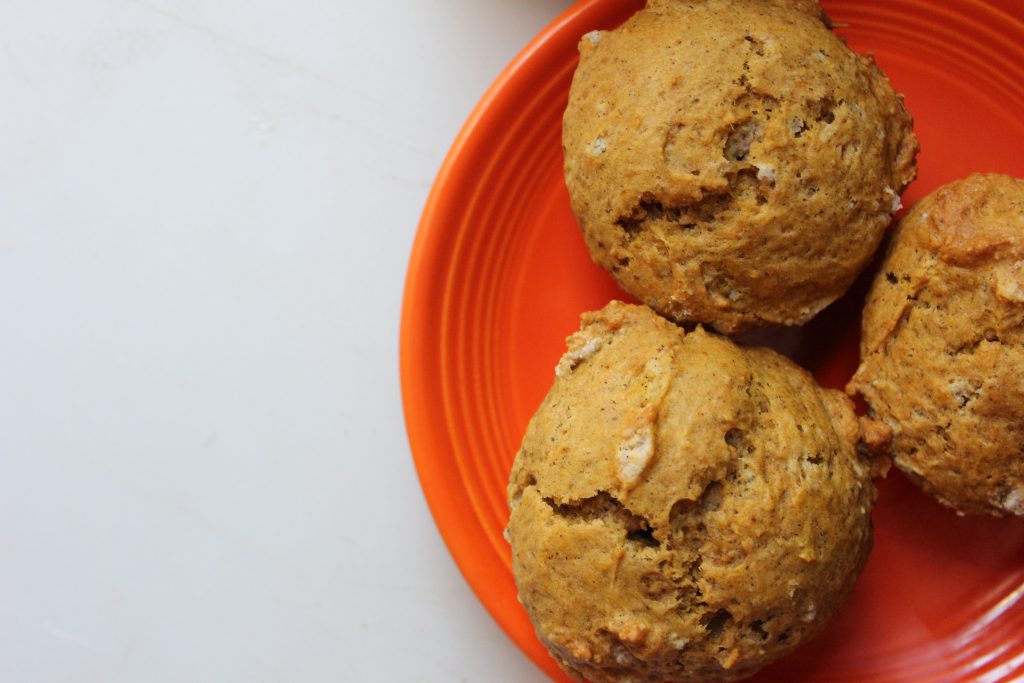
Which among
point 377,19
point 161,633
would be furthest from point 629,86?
point 161,633

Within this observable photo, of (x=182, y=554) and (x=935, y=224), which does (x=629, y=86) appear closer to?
(x=935, y=224)

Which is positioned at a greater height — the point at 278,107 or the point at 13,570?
the point at 278,107

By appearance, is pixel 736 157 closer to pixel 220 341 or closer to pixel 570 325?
pixel 570 325

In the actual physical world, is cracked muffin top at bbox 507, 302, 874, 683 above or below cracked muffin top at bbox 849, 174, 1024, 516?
below

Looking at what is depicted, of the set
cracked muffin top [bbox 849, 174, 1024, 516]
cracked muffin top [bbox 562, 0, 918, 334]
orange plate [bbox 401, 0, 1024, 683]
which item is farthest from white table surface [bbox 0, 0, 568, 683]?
cracked muffin top [bbox 849, 174, 1024, 516]

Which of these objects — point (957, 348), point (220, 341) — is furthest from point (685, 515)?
point (220, 341)

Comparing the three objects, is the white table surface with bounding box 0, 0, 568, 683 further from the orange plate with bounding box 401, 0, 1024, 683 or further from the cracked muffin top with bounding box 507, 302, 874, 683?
the cracked muffin top with bounding box 507, 302, 874, 683

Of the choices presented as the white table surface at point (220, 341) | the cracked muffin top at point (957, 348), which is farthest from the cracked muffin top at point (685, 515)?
the white table surface at point (220, 341)
